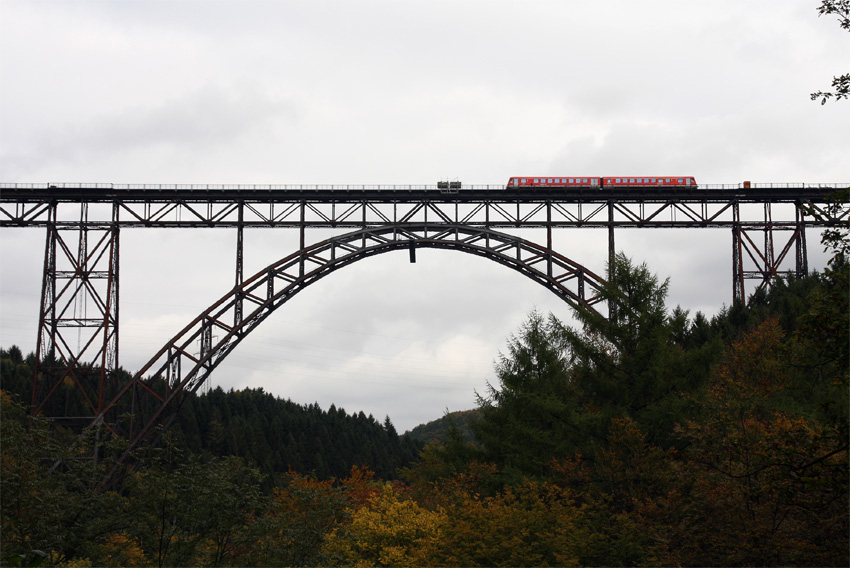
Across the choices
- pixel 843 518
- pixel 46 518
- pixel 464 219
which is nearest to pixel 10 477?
pixel 46 518

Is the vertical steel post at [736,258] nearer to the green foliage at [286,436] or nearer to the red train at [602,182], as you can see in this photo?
the red train at [602,182]

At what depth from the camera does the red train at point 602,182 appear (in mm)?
45656

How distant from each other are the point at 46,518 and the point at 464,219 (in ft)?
90.5

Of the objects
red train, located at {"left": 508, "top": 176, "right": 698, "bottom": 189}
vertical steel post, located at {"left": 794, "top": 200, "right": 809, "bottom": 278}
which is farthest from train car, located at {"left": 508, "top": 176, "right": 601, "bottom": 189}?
vertical steel post, located at {"left": 794, "top": 200, "right": 809, "bottom": 278}

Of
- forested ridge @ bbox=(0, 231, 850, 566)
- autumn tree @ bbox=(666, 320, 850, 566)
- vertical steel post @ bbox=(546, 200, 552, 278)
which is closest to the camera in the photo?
autumn tree @ bbox=(666, 320, 850, 566)

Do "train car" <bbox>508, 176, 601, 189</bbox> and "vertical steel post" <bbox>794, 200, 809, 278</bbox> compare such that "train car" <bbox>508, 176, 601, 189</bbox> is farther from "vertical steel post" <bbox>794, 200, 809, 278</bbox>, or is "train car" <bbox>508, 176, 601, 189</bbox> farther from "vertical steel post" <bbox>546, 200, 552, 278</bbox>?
"vertical steel post" <bbox>794, 200, 809, 278</bbox>

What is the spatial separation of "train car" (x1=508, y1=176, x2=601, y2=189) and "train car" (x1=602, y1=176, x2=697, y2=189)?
72 centimetres

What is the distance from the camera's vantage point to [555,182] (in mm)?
45875

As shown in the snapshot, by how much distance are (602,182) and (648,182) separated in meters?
2.52

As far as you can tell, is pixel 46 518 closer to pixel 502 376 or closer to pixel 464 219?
pixel 502 376

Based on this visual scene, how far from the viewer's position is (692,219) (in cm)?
4581

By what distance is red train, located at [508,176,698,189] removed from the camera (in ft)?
150

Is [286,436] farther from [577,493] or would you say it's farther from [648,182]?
[577,493]

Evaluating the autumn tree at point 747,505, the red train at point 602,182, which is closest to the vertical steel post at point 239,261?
the red train at point 602,182
